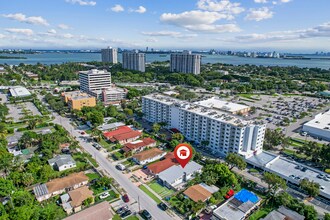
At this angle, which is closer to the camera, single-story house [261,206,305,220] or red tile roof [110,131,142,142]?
single-story house [261,206,305,220]

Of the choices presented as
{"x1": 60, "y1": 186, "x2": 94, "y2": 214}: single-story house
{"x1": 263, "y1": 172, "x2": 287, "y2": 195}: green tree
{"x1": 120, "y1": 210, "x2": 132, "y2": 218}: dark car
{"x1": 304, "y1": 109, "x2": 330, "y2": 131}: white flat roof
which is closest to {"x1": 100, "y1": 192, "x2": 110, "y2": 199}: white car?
{"x1": 60, "y1": 186, "x2": 94, "y2": 214}: single-story house

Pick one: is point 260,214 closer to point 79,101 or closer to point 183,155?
point 183,155

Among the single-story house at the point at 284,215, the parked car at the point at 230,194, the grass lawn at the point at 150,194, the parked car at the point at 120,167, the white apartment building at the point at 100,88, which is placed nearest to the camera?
the single-story house at the point at 284,215

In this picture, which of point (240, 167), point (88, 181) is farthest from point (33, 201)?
point (240, 167)

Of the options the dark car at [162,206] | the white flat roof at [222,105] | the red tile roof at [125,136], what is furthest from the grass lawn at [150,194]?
the white flat roof at [222,105]

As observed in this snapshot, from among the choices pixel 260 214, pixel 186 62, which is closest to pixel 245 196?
pixel 260 214

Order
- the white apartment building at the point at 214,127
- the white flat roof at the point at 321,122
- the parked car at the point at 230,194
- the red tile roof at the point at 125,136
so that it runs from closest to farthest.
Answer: the parked car at the point at 230,194, the white apartment building at the point at 214,127, the red tile roof at the point at 125,136, the white flat roof at the point at 321,122

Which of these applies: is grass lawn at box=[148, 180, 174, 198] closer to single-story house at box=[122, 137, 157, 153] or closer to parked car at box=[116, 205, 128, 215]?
parked car at box=[116, 205, 128, 215]

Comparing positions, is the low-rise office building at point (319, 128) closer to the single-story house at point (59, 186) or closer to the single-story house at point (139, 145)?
the single-story house at point (139, 145)
